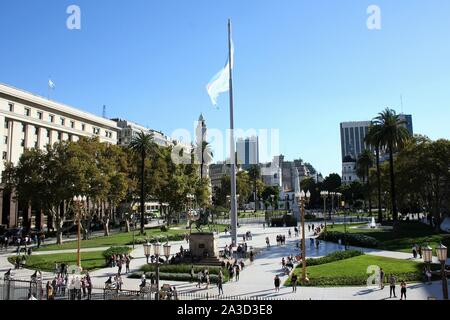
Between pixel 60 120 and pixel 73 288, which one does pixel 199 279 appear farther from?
pixel 60 120

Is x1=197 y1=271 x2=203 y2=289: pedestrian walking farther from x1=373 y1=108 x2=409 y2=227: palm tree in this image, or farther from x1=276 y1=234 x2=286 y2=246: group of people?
x1=373 y1=108 x2=409 y2=227: palm tree

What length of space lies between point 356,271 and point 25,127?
208 ft

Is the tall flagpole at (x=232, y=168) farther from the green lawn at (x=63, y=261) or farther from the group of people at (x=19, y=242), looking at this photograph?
the group of people at (x=19, y=242)

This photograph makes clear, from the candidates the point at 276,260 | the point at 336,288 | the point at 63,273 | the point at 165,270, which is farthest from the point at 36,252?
the point at 336,288

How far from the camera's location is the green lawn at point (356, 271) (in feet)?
91.4

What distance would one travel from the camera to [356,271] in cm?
3069

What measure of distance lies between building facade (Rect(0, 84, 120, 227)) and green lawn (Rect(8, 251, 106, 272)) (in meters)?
23.1

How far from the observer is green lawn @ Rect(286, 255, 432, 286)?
27873mm

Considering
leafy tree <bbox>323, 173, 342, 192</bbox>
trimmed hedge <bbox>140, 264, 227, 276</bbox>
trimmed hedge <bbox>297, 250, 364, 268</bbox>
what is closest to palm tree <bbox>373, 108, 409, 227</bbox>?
trimmed hedge <bbox>297, 250, 364, 268</bbox>

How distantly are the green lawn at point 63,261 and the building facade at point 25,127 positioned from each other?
2305 cm

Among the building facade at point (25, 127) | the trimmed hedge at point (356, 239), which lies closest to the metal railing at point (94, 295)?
the trimmed hedge at point (356, 239)

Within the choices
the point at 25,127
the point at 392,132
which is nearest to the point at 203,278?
the point at 392,132
